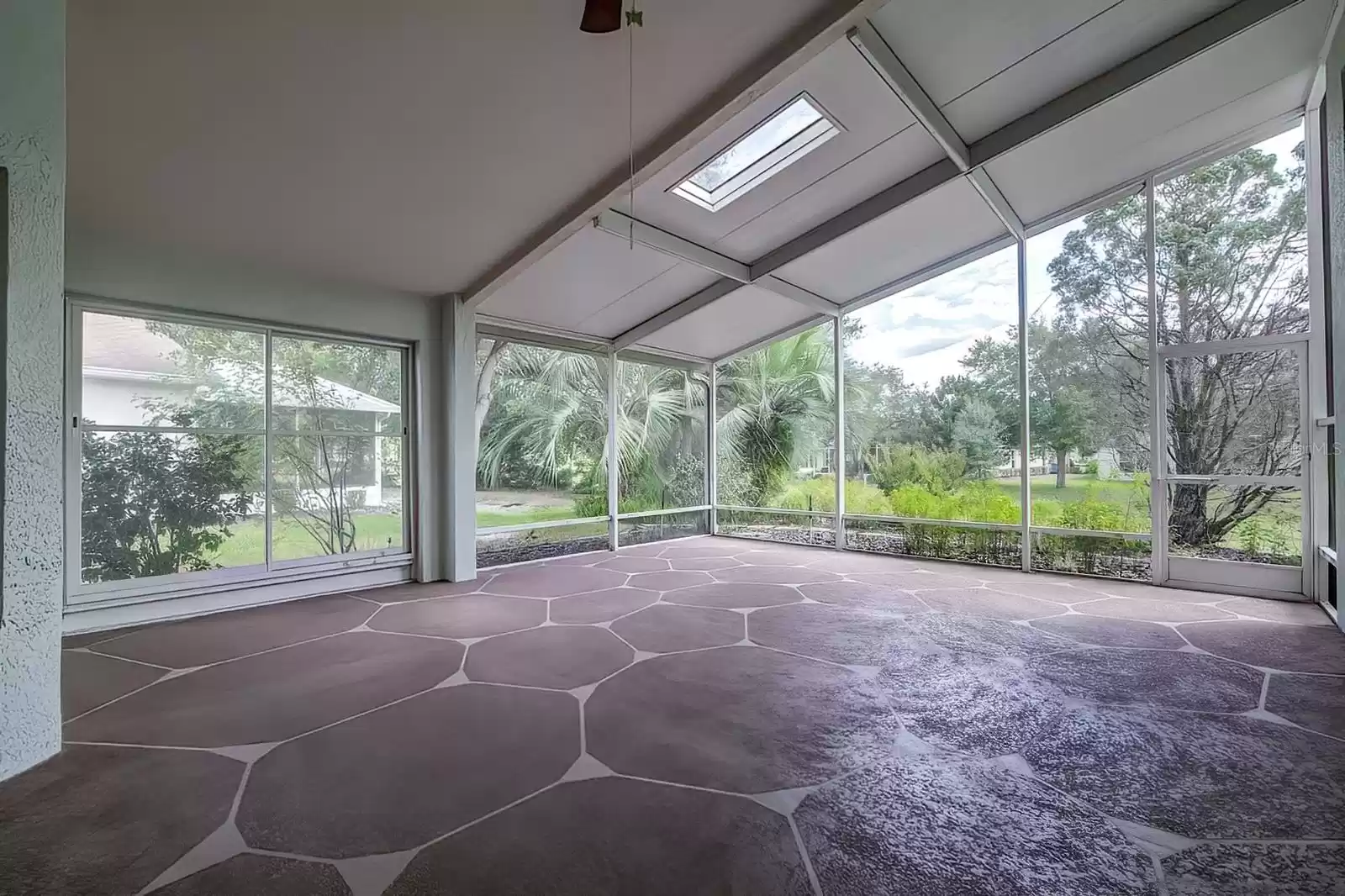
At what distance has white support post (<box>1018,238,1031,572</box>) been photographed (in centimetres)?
556

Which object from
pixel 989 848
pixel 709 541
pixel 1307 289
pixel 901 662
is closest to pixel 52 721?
pixel 989 848

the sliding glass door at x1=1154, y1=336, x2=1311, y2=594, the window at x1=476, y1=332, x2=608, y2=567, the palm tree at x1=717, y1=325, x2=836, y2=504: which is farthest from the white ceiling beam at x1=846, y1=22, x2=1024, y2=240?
the window at x1=476, y1=332, x2=608, y2=567

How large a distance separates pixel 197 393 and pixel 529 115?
3.36m

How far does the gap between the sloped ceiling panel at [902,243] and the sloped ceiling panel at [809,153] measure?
0.95m

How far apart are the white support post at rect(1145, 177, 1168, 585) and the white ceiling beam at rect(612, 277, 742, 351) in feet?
12.2

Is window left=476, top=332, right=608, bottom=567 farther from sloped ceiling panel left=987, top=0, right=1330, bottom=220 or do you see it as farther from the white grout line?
sloped ceiling panel left=987, top=0, right=1330, bottom=220

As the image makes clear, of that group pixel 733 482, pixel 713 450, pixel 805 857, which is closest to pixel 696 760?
pixel 805 857

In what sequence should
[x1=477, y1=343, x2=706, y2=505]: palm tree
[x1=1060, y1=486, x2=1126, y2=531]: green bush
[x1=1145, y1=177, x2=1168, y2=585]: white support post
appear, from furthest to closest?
[x1=477, y1=343, x2=706, y2=505]: palm tree < [x1=1060, y1=486, x2=1126, y2=531]: green bush < [x1=1145, y1=177, x2=1168, y2=585]: white support post

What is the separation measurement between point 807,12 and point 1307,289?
4.66 metres

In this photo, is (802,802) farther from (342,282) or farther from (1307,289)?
(1307,289)

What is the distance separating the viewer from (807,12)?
2791 millimetres

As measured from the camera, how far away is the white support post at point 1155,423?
4875mm

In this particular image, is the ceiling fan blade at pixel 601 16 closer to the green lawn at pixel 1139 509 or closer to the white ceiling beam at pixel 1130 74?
the white ceiling beam at pixel 1130 74

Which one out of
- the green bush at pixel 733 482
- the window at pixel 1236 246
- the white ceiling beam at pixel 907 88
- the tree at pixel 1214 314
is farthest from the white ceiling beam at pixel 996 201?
the green bush at pixel 733 482
